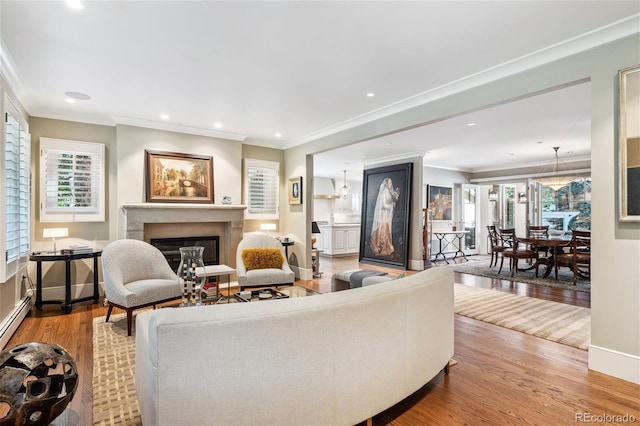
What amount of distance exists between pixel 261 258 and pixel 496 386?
10.4ft

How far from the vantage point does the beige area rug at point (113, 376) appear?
203 cm

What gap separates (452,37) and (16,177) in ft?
15.0

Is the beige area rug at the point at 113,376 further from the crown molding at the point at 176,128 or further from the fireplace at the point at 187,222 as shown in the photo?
the crown molding at the point at 176,128

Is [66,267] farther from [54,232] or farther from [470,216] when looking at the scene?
[470,216]

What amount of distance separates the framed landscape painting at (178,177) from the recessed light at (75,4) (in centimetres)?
291

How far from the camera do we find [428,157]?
8.05 m

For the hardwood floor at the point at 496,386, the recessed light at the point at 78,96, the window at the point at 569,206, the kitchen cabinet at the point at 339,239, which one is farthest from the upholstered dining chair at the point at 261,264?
the window at the point at 569,206

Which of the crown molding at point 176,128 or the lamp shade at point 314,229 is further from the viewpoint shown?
the lamp shade at point 314,229

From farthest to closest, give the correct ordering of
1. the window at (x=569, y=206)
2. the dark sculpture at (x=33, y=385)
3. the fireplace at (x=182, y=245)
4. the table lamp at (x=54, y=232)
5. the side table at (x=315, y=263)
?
the window at (x=569, y=206) < the side table at (x=315, y=263) < the fireplace at (x=182, y=245) < the table lamp at (x=54, y=232) < the dark sculpture at (x=33, y=385)

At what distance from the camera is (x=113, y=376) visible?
2.51m

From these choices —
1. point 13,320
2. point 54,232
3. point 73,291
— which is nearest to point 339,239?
point 73,291

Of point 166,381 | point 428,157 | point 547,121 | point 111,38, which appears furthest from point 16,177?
point 428,157

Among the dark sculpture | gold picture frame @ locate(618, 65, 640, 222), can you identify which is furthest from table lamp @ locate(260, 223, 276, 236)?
gold picture frame @ locate(618, 65, 640, 222)

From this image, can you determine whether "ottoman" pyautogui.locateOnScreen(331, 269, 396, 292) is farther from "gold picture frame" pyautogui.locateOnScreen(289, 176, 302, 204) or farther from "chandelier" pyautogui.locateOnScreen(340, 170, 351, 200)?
"chandelier" pyautogui.locateOnScreen(340, 170, 351, 200)
